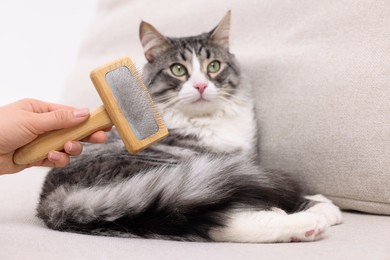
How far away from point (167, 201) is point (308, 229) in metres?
0.33

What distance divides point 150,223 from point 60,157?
287 millimetres

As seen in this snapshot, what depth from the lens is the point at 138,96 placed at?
3.68 ft

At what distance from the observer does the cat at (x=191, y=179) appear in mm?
1087

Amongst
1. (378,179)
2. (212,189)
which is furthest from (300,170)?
(212,189)

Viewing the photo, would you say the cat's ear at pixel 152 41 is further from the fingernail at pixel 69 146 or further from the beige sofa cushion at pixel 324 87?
the fingernail at pixel 69 146

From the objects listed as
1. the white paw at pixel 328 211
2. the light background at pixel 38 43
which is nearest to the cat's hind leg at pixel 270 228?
the white paw at pixel 328 211

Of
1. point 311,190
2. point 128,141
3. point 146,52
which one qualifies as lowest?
point 311,190

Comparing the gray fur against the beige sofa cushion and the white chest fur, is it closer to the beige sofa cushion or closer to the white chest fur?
the white chest fur

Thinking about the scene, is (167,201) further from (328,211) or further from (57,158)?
(328,211)

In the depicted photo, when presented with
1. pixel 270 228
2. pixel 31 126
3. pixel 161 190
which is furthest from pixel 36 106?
pixel 270 228

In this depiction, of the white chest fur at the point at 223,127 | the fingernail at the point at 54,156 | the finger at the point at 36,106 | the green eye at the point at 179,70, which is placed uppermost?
the green eye at the point at 179,70

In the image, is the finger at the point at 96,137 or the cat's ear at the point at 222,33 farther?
the cat's ear at the point at 222,33

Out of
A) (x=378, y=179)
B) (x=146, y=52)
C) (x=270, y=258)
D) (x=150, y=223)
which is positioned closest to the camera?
(x=270, y=258)

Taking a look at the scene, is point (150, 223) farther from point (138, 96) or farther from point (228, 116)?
point (228, 116)
